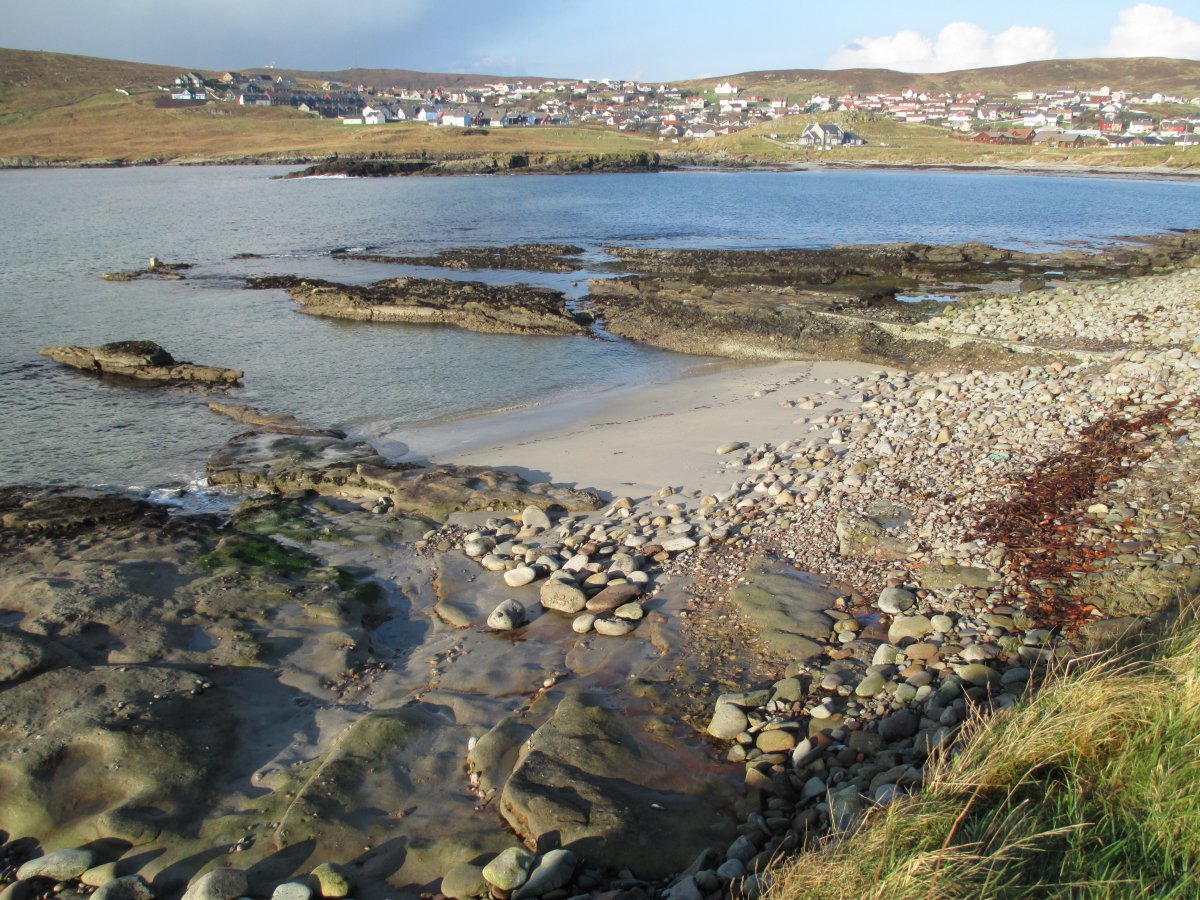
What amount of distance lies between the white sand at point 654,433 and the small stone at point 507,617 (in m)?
3.43

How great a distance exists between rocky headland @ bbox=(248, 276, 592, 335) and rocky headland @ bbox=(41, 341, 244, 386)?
257 inches

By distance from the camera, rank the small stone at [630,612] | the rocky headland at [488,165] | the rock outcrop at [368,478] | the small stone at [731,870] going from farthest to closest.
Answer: the rocky headland at [488,165], the rock outcrop at [368,478], the small stone at [630,612], the small stone at [731,870]

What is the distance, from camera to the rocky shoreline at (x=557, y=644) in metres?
4.81

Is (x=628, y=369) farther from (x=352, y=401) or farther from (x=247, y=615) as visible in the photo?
(x=247, y=615)

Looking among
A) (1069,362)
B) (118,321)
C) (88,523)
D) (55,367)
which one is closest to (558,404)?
(88,523)

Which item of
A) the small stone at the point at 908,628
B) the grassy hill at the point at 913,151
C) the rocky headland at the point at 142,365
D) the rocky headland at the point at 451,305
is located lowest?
the small stone at the point at 908,628

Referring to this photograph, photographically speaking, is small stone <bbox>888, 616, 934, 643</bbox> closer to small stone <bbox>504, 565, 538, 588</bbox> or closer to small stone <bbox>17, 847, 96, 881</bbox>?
small stone <bbox>504, 565, 538, 588</bbox>

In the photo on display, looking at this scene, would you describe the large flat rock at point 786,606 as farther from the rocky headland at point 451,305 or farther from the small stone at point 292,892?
the rocky headland at point 451,305

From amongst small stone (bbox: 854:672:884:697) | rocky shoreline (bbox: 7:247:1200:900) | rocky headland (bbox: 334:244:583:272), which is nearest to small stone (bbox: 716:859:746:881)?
rocky shoreline (bbox: 7:247:1200:900)

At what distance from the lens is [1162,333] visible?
654 inches

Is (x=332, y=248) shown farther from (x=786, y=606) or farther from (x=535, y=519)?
(x=786, y=606)

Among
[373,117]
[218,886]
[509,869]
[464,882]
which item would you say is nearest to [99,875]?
[218,886]

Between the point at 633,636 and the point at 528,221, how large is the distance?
143 ft

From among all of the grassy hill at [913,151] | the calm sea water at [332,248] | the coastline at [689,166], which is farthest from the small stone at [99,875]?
the grassy hill at [913,151]
